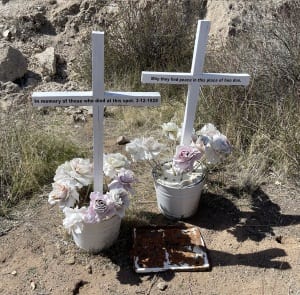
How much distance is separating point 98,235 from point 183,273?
545mm

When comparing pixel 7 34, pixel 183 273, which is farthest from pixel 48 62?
pixel 183 273

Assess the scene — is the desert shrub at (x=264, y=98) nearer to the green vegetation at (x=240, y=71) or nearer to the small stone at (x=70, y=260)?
the green vegetation at (x=240, y=71)

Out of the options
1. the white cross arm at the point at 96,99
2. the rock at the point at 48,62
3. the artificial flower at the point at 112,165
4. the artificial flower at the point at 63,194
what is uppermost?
the white cross arm at the point at 96,99

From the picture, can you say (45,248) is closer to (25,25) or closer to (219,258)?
(219,258)

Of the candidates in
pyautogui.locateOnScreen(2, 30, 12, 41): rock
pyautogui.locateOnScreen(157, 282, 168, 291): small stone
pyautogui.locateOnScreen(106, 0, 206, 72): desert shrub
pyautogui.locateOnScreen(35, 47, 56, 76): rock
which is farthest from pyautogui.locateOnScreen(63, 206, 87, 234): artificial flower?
pyautogui.locateOnScreen(2, 30, 12, 41): rock

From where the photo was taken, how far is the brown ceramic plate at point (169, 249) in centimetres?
272

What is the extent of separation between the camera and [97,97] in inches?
98.7

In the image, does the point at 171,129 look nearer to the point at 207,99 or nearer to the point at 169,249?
the point at 169,249

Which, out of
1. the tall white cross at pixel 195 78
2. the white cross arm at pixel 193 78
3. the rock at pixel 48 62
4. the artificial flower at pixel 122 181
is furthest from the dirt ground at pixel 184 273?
the rock at pixel 48 62

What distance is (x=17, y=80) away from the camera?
5.20 meters

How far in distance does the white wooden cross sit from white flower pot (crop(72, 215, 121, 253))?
387mm

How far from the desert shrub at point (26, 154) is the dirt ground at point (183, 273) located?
0.12m

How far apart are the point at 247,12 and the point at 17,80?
2.67 metres

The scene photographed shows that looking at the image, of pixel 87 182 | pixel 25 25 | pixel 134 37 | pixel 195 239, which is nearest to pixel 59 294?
pixel 87 182
